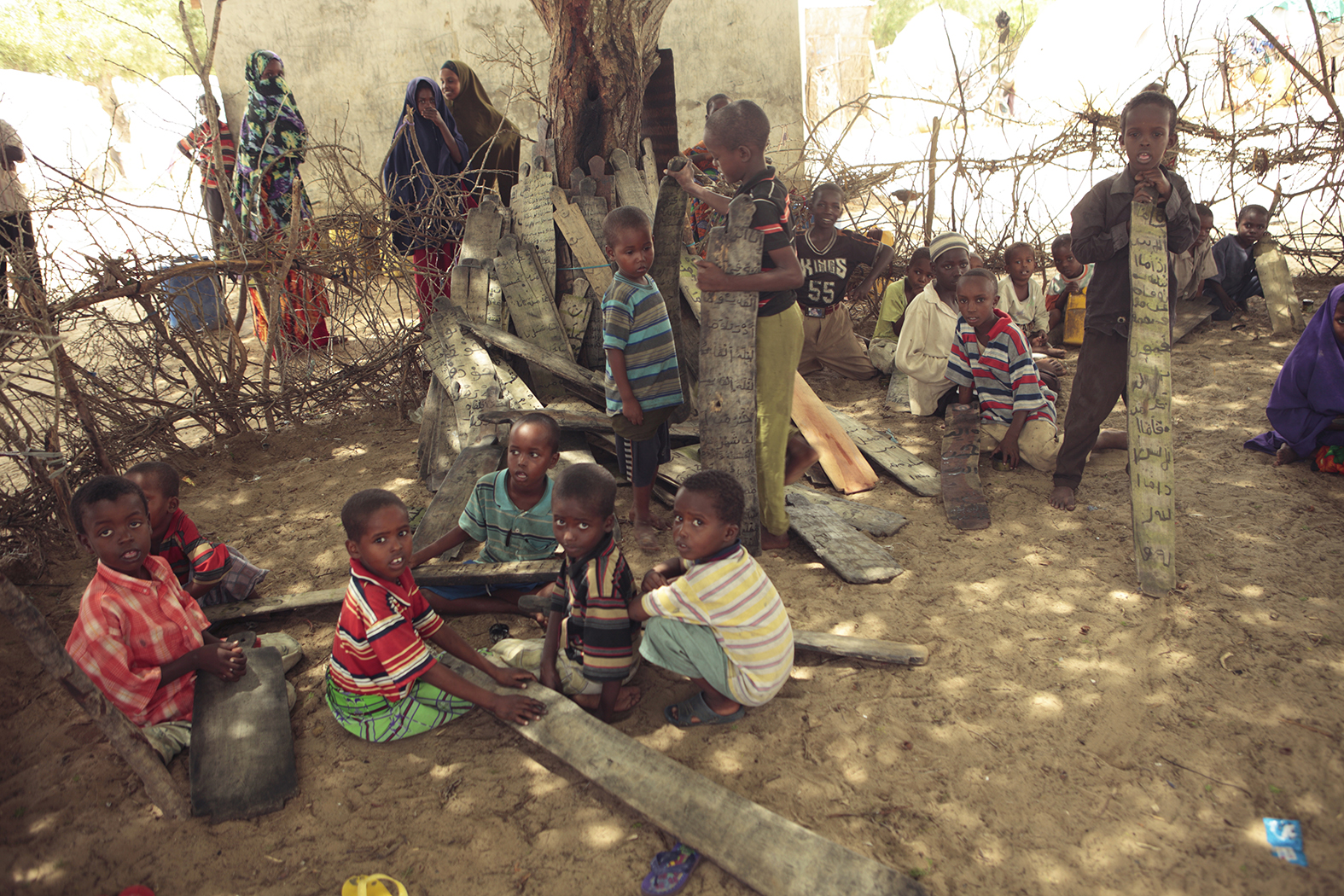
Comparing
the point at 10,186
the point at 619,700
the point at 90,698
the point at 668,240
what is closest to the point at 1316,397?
the point at 668,240

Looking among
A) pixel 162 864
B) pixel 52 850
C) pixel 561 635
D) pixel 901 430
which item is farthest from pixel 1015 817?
pixel 901 430

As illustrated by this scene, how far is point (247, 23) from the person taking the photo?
9.43 metres

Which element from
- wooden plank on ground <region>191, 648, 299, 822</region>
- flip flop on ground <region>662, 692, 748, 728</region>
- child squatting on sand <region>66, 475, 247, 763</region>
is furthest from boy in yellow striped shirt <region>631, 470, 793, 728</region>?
child squatting on sand <region>66, 475, 247, 763</region>

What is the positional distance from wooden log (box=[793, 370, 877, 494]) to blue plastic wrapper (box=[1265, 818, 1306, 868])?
252 cm

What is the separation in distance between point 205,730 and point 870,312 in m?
6.03

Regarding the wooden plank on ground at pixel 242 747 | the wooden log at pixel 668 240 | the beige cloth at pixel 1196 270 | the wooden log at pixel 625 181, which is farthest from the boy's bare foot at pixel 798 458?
the beige cloth at pixel 1196 270

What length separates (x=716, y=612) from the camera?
95.2 inches

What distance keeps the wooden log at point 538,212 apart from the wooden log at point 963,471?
2693 mm

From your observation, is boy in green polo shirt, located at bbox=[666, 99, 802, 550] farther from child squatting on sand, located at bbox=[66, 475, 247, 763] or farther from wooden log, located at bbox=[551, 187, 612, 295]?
child squatting on sand, located at bbox=[66, 475, 247, 763]

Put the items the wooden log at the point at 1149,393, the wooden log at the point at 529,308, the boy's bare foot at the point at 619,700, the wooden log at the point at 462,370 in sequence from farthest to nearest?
the wooden log at the point at 529,308
the wooden log at the point at 462,370
the wooden log at the point at 1149,393
the boy's bare foot at the point at 619,700

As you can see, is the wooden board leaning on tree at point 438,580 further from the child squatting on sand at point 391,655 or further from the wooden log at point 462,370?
the wooden log at point 462,370

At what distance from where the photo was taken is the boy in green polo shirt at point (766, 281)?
123 inches

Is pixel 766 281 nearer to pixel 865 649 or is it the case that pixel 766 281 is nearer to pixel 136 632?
pixel 865 649

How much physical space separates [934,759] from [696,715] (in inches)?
29.9
